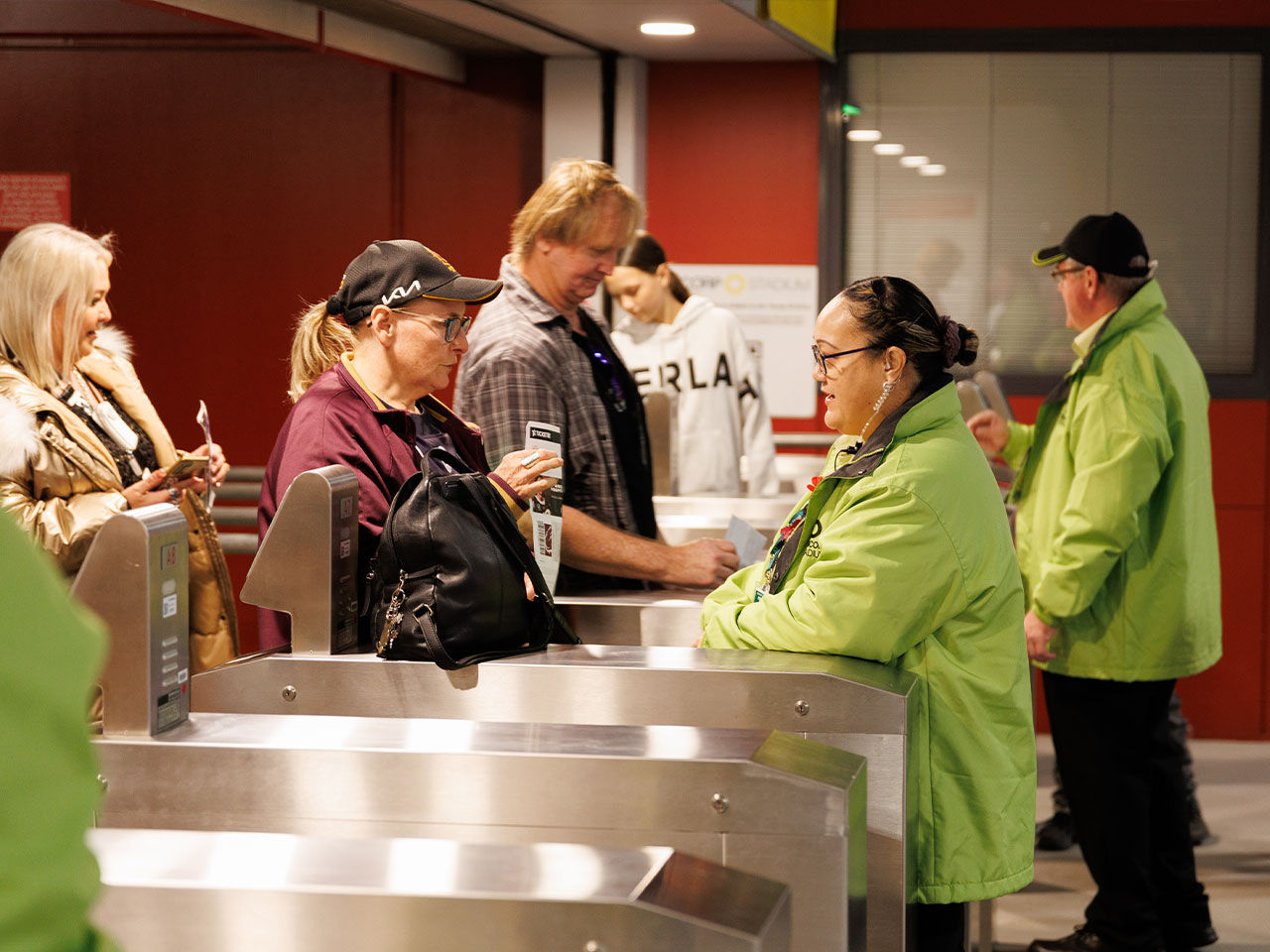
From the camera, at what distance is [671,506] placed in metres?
4.21

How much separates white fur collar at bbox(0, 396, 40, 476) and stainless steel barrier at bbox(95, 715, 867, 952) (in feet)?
5.91

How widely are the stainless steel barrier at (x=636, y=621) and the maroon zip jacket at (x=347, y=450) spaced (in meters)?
0.55

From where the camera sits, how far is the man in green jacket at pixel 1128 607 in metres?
3.54

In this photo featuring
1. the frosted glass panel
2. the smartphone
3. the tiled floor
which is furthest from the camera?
the frosted glass panel

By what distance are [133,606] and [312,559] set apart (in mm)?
435

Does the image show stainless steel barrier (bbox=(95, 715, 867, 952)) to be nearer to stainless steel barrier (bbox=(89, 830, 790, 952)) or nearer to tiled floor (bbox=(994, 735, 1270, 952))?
stainless steel barrier (bbox=(89, 830, 790, 952))

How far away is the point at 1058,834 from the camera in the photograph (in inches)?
186

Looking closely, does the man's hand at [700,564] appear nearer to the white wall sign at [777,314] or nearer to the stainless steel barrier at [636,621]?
the stainless steel barrier at [636,621]

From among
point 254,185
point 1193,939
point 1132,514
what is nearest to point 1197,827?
point 1193,939

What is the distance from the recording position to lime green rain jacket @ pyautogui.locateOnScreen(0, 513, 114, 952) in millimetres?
692

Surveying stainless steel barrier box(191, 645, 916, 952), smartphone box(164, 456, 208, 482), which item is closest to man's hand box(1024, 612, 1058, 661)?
stainless steel barrier box(191, 645, 916, 952)

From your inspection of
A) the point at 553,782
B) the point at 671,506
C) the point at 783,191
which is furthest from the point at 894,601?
the point at 783,191

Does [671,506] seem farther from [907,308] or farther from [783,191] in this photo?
[783,191]

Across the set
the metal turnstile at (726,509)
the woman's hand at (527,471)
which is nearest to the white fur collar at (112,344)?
the metal turnstile at (726,509)
